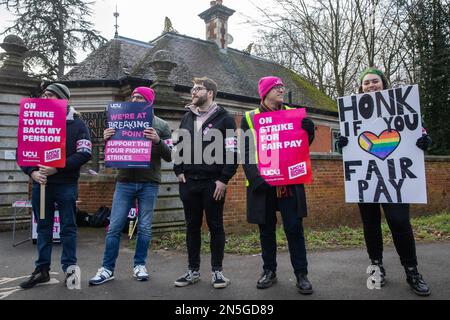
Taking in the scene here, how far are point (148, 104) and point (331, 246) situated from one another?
161 inches

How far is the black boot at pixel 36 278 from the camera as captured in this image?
409cm

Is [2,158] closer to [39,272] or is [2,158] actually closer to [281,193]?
[39,272]

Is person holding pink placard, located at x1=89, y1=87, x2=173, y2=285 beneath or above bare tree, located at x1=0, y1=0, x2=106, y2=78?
beneath

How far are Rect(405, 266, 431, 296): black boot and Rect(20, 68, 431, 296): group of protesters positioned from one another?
2cm

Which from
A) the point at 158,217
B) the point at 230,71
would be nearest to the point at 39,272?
the point at 158,217

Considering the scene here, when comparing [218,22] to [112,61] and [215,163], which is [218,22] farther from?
[215,163]

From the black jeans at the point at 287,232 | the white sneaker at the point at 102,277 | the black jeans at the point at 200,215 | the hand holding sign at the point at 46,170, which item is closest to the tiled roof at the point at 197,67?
the hand holding sign at the point at 46,170

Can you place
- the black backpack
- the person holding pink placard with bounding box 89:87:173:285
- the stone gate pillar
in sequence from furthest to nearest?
the black backpack < the stone gate pillar < the person holding pink placard with bounding box 89:87:173:285

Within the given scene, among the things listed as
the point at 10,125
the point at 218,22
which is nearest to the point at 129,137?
the point at 10,125

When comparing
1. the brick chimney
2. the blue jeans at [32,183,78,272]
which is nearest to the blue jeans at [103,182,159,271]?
the blue jeans at [32,183,78,272]

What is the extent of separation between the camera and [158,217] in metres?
7.46

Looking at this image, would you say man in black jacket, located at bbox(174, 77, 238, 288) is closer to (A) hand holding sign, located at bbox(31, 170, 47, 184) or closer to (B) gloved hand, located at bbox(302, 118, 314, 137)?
(B) gloved hand, located at bbox(302, 118, 314, 137)

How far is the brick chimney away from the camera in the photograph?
2345 centimetres
